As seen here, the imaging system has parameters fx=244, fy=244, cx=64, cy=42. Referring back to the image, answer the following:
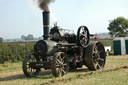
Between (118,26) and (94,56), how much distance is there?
44.4 meters

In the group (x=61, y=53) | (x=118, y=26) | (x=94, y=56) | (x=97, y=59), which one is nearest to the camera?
(x=61, y=53)

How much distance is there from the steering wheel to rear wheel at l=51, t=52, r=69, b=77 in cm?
168

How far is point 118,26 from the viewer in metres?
55.2

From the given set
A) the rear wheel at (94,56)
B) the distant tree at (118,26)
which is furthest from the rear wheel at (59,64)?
the distant tree at (118,26)

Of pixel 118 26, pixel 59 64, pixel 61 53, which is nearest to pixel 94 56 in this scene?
pixel 61 53

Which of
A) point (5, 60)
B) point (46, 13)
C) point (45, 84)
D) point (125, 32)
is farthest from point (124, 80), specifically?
point (125, 32)

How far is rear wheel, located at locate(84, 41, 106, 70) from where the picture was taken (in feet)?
38.7

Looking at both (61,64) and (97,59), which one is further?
(97,59)

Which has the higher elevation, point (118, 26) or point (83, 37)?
point (118, 26)

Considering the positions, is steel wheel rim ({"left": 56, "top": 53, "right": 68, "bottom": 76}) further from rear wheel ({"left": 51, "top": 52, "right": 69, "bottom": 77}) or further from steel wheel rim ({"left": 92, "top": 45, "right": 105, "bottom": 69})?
steel wheel rim ({"left": 92, "top": 45, "right": 105, "bottom": 69})

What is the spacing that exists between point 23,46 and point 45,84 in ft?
45.0

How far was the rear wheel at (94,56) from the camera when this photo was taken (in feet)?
38.7

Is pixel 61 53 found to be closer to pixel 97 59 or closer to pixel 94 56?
pixel 94 56

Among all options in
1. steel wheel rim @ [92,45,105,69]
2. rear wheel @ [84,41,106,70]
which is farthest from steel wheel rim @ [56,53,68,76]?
steel wheel rim @ [92,45,105,69]
